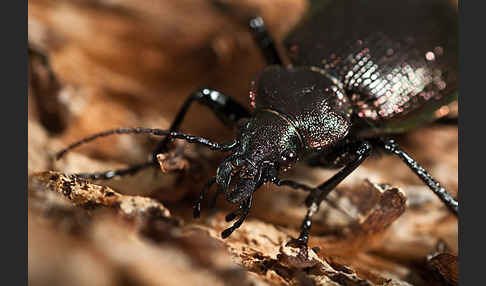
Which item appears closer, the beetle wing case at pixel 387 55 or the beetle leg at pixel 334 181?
the beetle leg at pixel 334 181

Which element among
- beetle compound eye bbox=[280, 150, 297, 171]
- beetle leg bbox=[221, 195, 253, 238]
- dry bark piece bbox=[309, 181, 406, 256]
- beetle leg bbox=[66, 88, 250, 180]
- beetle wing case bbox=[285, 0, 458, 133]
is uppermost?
beetle wing case bbox=[285, 0, 458, 133]

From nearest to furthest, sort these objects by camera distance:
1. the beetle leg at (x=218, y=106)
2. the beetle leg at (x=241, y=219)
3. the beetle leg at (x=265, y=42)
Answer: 1. the beetle leg at (x=241, y=219)
2. the beetle leg at (x=218, y=106)
3. the beetle leg at (x=265, y=42)

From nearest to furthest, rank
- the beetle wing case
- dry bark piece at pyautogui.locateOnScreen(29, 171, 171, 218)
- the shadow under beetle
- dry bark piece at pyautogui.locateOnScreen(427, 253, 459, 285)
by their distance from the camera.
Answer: dry bark piece at pyautogui.locateOnScreen(29, 171, 171, 218)
dry bark piece at pyautogui.locateOnScreen(427, 253, 459, 285)
the shadow under beetle
the beetle wing case

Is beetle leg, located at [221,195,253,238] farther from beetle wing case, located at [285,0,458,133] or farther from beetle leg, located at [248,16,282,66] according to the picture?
beetle leg, located at [248,16,282,66]

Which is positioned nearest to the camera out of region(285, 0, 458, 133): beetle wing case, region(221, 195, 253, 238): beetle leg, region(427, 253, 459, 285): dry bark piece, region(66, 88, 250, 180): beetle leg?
region(221, 195, 253, 238): beetle leg

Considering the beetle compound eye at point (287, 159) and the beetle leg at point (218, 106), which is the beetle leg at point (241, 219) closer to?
the beetle compound eye at point (287, 159)

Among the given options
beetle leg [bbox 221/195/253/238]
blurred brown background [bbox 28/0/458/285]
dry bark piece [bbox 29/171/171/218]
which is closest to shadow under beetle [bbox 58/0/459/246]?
beetle leg [bbox 221/195/253/238]

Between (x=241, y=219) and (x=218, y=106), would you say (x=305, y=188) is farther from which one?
(x=218, y=106)

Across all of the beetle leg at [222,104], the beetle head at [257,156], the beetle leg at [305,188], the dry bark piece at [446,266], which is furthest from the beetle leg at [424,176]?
the beetle leg at [222,104]

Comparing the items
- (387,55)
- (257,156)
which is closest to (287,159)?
(257,156)
